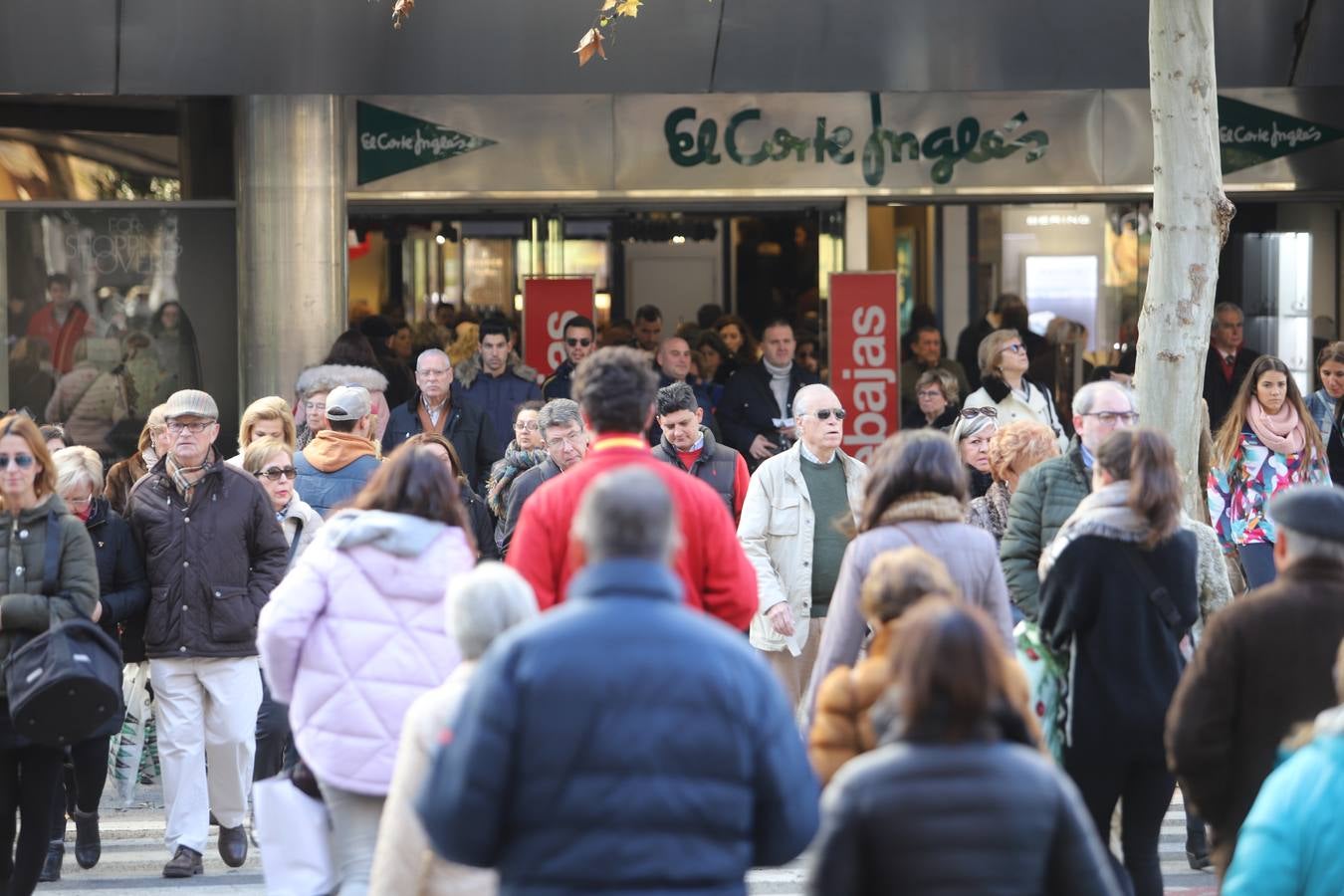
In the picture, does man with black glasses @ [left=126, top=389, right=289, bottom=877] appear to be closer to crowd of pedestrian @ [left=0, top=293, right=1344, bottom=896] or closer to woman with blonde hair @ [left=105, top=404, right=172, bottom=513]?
crowd of pedestrian @ [left=0, top=293, right=1344, bottom=896]

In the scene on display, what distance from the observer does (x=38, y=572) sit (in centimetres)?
715

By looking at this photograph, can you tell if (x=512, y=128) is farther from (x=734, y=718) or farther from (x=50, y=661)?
(x=734, y=718)

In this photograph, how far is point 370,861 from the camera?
18.5ft

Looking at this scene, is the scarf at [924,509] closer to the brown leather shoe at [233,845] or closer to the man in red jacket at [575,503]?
the man in red jacket at [575,503]

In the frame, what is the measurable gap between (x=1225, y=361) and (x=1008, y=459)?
6639 mm

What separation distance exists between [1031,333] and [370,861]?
11.3 metres

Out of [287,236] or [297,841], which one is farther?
[287,236]

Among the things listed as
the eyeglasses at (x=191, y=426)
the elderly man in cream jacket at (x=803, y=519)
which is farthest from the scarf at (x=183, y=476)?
the elderly man in cream jacket at (x=803, y=519)

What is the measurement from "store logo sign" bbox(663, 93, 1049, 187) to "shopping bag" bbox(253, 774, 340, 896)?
9790 mm

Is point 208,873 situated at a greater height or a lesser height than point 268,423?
lesser

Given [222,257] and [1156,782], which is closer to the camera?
[1156,782]

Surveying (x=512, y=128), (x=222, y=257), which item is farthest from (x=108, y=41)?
(x=512, y=128)

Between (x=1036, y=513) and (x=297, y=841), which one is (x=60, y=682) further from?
(x=1036, y=513)

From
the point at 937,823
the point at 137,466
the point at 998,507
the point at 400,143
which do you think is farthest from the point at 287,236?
the point at 937,823
